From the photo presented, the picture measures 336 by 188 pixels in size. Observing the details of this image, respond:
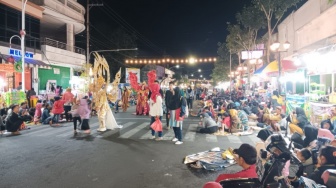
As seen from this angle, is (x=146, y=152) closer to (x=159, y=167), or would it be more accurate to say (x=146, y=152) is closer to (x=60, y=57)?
(x=159, y=167)

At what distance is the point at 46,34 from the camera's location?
32.1 metres

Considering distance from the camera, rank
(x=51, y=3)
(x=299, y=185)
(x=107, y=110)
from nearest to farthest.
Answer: (x=299, y=185)
(x=107, y=110)
(x=51, y=3)

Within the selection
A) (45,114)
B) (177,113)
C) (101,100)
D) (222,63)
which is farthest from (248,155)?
(222,63)

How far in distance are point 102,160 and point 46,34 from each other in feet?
96.2

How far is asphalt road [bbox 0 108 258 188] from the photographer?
18.4 feet

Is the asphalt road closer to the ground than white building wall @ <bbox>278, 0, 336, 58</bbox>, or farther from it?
closer to the ground

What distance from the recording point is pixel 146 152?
7.89 metres

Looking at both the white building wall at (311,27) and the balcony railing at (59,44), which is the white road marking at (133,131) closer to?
the white building wall at (311,27)

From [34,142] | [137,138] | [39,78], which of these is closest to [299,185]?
[137,138]

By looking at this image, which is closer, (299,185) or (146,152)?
(299,185)

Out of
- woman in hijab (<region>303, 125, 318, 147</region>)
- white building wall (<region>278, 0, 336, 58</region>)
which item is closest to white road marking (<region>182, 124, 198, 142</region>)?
woman in hijab (<region>303, 125, 318, 147</region>)

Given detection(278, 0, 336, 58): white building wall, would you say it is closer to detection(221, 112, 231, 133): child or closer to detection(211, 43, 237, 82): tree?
detection(221, 112, 231, 133): child

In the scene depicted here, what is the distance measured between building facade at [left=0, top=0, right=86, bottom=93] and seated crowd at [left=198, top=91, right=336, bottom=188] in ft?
51.4

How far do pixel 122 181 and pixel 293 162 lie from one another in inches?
133
